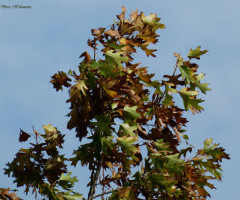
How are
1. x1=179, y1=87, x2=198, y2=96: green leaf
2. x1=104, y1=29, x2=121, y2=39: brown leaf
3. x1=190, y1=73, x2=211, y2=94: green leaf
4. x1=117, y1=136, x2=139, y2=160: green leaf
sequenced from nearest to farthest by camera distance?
x1=117, y1=136, x2=139, y2=160: green leaf < x1=104, y1=29, x2=121, y2=39: brown leaf < x1=179, y1=87, x2=198, y2=96: green leaf < x1=190, y1=73, x2=211, y2=94: green leaf

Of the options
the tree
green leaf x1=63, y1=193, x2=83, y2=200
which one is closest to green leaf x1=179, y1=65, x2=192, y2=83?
the tree

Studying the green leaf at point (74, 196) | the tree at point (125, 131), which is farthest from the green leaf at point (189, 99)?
the green leaf at point (74, 196)

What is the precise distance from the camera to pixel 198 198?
6.25 meters

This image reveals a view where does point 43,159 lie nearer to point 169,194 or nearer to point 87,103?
point 87,103

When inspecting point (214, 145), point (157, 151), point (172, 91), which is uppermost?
point (172, 91)

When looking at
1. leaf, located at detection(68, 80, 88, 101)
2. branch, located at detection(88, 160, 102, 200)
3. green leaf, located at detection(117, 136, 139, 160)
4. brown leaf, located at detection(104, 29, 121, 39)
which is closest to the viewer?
leaf, located at detection(68, 80, 88, 101)

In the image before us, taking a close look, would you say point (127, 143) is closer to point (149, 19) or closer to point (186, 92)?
point (186, 92)

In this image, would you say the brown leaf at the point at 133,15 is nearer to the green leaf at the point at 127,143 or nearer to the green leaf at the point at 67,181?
the green leaf at the point at 127,143

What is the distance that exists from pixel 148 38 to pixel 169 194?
7.62 feet

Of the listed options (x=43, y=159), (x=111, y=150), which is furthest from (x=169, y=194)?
(x=43, y=159)

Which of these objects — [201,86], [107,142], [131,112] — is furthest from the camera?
[201,86]

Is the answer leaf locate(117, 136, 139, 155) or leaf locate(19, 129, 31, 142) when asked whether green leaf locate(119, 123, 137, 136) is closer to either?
leaf locate(117, 136, 139, 155)

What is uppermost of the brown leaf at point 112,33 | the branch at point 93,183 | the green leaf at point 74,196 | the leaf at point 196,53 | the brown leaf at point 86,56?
the leaf at point 196,53

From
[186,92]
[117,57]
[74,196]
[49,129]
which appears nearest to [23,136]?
→ [49,129]
